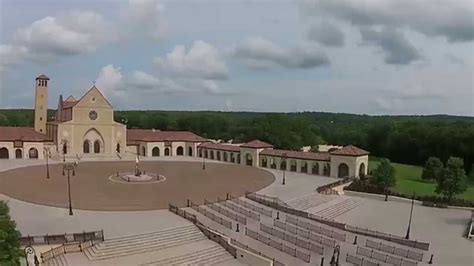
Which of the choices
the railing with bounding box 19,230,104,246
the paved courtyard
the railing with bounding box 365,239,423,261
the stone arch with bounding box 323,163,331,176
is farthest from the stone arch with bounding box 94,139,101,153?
the railing with bounding box 365,239,423,261

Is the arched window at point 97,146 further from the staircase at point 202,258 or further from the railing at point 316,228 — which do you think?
the staircase at point 202,258

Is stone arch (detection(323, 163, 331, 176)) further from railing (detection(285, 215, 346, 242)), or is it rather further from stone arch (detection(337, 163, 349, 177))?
railing (detection(285, 215, 346, 242))

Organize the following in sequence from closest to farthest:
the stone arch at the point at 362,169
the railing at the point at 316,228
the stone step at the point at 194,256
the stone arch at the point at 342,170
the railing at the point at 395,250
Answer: the stone step at the point at 194,256 < the railing at the point at 395,250 < the railing at the point at 316,228 < the stone arch at the point at 362,169 < the stone arch at the point at 342,170

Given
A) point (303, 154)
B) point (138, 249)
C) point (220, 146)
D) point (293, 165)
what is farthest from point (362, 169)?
point (138, 249)

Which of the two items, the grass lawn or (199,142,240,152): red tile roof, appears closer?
the grass lawn

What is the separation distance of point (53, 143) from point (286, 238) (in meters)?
38.5

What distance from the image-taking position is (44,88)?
58.8 metres

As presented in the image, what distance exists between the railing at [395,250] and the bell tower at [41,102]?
157 ft

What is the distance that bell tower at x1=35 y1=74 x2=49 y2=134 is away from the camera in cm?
5841

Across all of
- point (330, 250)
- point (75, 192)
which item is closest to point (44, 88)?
point (75, 192)

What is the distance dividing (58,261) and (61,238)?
4.57 ft

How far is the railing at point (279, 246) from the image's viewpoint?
20.8 meters

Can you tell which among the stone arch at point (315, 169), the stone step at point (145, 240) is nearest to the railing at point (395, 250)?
the stone step at point (145, 240)

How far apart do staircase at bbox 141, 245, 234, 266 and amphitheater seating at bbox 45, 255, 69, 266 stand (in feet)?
11.0
